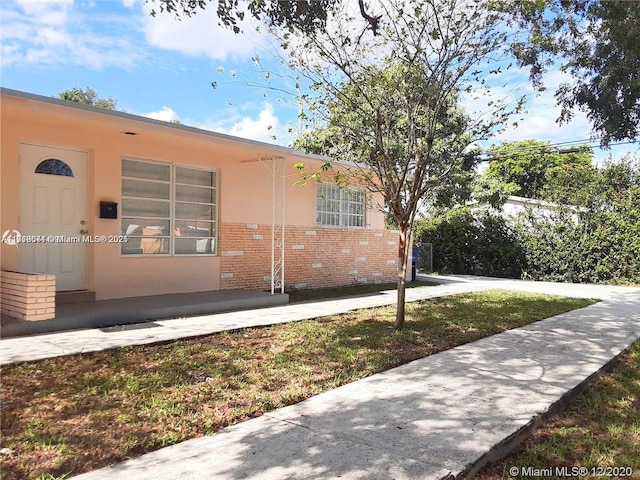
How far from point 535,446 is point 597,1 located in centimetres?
555

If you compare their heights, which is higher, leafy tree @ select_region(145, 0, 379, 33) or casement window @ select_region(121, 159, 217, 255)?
leafy tree @ select_region(145, 0, 379, 33)

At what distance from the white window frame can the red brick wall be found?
235mm

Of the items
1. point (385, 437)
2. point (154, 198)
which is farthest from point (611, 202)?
point (385, 437)

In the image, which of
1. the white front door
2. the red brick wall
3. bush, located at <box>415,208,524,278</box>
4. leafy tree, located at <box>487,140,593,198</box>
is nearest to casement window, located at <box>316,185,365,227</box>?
the red brick wall

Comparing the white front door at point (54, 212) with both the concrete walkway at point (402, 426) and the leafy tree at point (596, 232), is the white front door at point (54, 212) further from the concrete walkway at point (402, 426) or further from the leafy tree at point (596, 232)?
the leafy tree at point (596, 232)

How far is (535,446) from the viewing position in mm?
3520

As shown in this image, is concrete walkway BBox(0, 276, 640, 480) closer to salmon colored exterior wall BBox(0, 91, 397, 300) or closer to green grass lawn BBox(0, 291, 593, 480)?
green grass lawn BBox(0, 291, 593, 480)

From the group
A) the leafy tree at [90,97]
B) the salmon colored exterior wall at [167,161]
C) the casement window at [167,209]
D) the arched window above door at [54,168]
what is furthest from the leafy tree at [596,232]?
the leafy tree at [90,97]

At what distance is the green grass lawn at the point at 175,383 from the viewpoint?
3273 millimetres

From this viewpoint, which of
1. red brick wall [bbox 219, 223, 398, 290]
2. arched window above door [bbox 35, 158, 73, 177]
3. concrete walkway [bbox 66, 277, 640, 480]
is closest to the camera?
concrete walkway [bbox 66, 277, 640, 480]

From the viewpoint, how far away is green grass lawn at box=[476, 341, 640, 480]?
3250 millimetres

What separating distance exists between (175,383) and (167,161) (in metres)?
5.54

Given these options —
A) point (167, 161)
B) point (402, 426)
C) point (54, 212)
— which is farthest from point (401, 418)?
point (167, 161)

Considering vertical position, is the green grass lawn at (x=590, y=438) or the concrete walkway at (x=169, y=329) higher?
the concrete walkway at (x=169, y=329)
